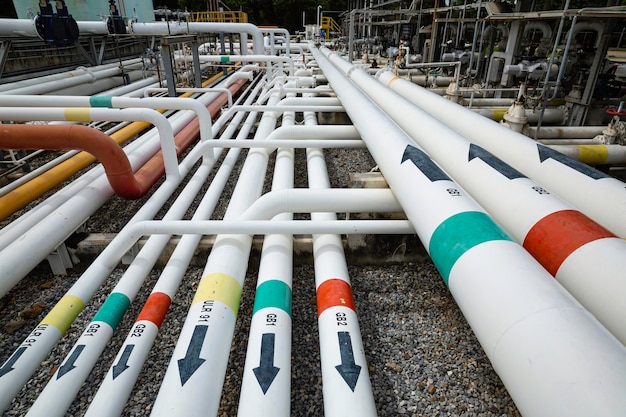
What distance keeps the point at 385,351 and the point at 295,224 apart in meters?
0.90

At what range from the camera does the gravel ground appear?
5.93 ft

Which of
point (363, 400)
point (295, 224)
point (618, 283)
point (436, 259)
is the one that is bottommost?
point (363, 400)

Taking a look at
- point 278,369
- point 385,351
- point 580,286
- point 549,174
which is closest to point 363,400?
point 278,369

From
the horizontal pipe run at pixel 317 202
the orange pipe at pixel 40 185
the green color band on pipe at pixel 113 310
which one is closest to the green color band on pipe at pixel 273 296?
the horizontal pipe run at pixel 317 202

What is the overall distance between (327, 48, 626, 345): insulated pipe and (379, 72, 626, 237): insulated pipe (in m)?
0.32

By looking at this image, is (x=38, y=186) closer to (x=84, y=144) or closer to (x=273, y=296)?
(x=84, y=144)

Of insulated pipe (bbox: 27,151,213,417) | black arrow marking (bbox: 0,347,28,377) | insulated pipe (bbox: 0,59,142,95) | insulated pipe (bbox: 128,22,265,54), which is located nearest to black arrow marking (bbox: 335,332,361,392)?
insulated pipe (bbox: 27,151,213,417)

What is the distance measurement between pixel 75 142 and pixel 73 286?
3.61 ft

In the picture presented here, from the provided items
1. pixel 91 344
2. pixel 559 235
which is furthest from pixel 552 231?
pixel 91 344

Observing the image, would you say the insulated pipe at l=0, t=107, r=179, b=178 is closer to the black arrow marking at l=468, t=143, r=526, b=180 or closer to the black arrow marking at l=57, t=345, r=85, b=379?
the black arrow marking at l=57, t=345, r=85, b=379

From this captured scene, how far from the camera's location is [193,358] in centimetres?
146

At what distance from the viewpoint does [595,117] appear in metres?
4.97

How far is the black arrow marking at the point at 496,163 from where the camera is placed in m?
1.81

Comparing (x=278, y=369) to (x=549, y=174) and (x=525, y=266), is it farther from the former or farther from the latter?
(x=549, y=174)
